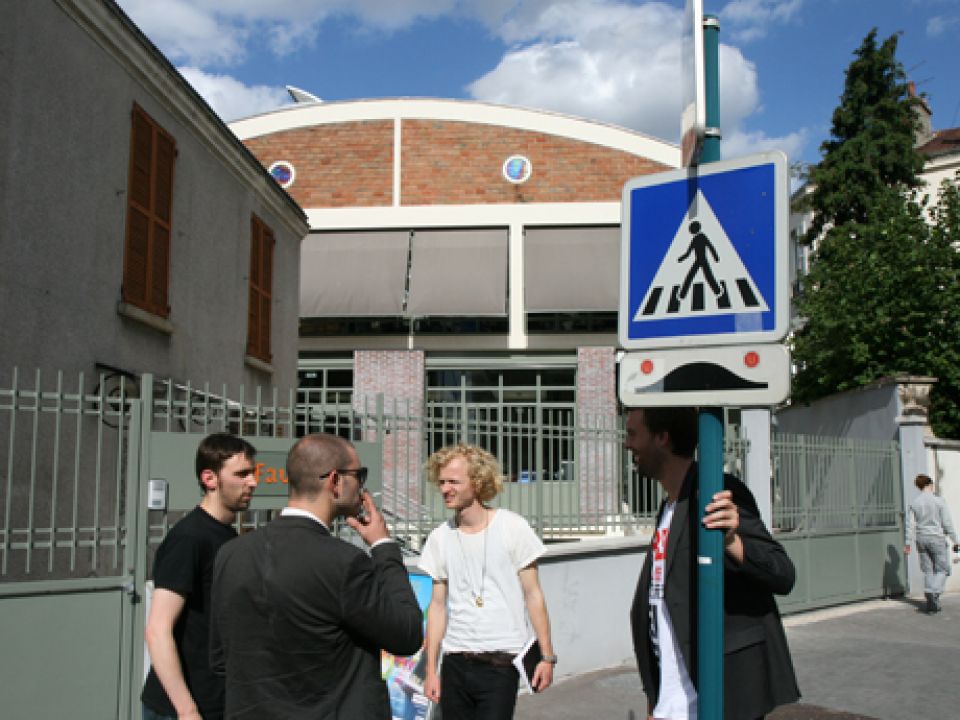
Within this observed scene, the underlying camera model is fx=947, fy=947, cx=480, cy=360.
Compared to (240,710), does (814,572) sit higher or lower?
lower

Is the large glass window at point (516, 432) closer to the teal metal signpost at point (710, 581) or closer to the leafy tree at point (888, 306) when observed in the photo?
the teal metal signpost at point (710, 581)

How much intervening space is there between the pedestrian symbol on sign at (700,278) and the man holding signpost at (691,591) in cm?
37

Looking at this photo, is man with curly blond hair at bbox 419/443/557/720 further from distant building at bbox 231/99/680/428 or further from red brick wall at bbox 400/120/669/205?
red brick wall at bbox 400/120/669/205

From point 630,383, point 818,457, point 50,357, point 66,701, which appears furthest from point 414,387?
point 630,383

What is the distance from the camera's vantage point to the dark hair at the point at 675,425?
3.22 meters

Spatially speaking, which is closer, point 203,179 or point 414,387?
point 203,179

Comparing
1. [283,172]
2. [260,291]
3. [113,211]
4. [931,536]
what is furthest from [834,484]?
[283,172]

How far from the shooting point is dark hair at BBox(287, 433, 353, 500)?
9.46ft

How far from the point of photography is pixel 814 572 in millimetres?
12078

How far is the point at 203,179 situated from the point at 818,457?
→ 868 cm

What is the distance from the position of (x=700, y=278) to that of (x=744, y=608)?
105cm

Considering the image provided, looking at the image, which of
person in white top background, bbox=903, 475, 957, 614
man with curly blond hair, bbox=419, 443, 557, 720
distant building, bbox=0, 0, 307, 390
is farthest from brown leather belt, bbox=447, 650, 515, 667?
person in white top background, bbox=903, 475, 957, 614

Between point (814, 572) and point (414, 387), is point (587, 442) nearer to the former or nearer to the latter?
point (814, 572)

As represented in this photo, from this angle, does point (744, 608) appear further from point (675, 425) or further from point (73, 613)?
point (73, 613)
